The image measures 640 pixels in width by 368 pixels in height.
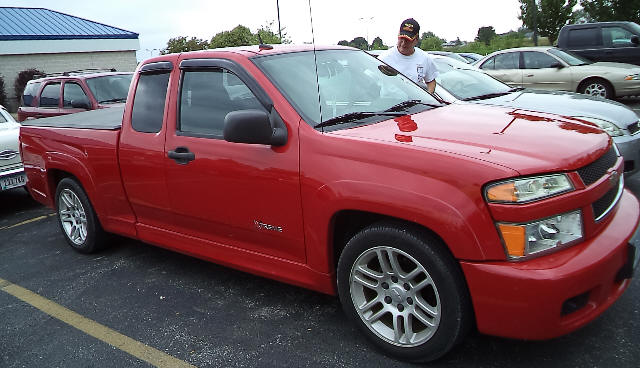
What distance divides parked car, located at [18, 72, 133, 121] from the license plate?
98.0 inches

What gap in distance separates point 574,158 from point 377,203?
974 millimetres

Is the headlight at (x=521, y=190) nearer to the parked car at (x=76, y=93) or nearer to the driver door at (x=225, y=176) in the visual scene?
the driver door at (x=225, y=176)

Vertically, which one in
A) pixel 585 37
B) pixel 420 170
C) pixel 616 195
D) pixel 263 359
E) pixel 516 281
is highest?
pixel 585 37

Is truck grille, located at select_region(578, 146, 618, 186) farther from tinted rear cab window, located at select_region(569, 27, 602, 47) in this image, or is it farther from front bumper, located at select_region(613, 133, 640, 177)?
tinted rear cab window, located at select_region(569, 27, 602, 47)

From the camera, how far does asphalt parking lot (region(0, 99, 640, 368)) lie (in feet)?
9.32

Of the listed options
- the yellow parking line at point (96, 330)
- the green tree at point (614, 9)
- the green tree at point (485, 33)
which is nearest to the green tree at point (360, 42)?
the yellow parking line at point (96, 330)

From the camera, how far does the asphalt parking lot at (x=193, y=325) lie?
284 centimetres

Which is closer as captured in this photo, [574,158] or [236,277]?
[574,158]

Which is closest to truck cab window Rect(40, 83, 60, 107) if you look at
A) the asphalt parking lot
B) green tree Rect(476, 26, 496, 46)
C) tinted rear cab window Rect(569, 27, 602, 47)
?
the asphalt parking lot

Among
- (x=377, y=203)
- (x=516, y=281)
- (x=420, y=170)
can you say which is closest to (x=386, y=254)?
(x=377, y=203)

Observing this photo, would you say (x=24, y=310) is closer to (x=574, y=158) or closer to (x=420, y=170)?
(x=420, y=170)

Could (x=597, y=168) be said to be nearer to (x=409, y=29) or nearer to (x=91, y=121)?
(x=409, y=29)

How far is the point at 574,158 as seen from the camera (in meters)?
2.56

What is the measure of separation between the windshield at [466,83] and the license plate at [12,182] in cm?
539
